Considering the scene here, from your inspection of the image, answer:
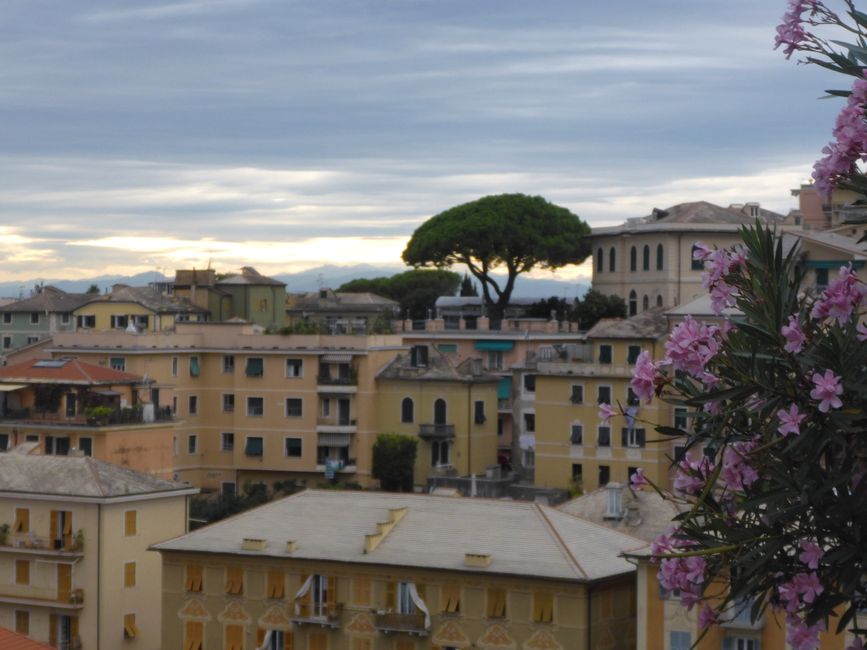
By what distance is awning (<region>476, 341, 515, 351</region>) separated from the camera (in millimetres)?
86438

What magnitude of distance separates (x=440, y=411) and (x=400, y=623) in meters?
34.0

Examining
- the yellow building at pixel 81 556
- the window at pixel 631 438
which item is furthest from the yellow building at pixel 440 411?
the yellow building at pixel 81 556

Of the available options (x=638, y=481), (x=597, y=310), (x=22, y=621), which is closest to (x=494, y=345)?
(x=597, y=310)

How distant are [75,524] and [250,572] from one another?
26.0 ft

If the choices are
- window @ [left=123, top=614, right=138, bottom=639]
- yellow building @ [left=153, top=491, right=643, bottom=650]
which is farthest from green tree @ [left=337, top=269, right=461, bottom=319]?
yellow building @ [left=153, top=491, right=643, bottom=650]

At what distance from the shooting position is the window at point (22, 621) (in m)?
51.3

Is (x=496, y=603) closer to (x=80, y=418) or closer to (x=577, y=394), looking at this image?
(x=80, y=418)

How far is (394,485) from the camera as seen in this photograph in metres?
75.5

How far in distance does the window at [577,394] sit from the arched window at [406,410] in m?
7.52

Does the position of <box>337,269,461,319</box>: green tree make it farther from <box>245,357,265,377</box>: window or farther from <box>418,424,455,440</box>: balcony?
<box>418,424,455,440</box>: balcony

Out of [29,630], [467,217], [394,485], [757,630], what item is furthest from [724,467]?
[467,217]

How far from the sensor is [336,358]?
7869cm

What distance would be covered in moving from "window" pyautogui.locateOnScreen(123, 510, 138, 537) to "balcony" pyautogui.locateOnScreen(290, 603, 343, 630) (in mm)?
8923

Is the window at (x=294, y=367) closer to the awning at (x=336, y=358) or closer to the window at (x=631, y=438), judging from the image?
the awning at (x=336, y=358)
